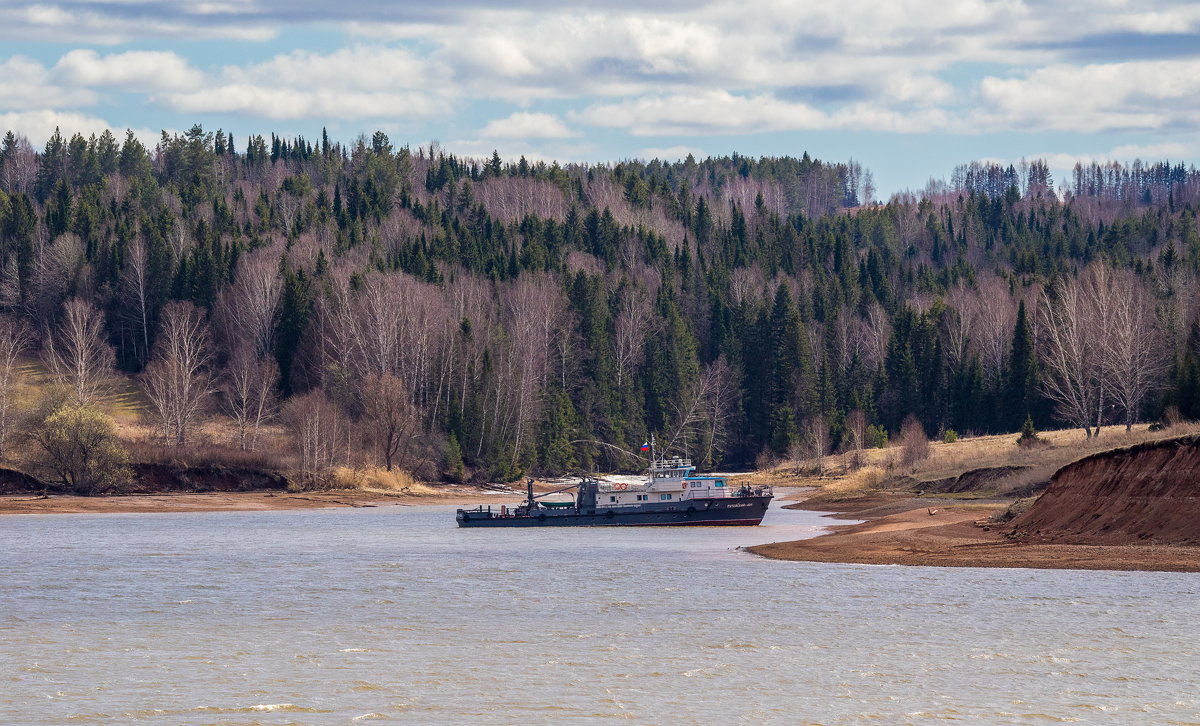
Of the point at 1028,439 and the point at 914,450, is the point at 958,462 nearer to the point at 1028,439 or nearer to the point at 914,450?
the point at 1028,439

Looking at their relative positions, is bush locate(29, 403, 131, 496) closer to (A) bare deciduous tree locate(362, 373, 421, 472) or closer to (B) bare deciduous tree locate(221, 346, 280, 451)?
(B) bare deciduous tree locate(221, 346, 280, 451)

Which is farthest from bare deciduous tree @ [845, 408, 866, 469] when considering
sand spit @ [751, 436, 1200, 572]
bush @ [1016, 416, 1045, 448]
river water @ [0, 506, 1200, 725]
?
river water @ [0, 506, 1200, 725]

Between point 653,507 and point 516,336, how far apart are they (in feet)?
205

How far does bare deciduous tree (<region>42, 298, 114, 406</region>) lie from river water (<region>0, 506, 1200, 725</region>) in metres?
66.7

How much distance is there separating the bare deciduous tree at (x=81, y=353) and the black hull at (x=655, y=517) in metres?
46.6

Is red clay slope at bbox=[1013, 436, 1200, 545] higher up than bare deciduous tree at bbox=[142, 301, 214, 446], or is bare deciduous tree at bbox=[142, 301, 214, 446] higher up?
bare deciduous tree at bbox=[142, 301, 214, 446]

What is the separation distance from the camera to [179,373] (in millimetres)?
121125

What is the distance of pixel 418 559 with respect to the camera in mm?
54469

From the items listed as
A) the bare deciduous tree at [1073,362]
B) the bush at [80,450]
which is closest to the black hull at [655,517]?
the bush at [80,450]

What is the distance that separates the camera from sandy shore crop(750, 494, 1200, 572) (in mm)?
41344

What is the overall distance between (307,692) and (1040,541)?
100ft

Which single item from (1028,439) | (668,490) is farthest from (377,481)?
(1028,439)

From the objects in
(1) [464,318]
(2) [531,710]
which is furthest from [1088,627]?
(1) [464,318]

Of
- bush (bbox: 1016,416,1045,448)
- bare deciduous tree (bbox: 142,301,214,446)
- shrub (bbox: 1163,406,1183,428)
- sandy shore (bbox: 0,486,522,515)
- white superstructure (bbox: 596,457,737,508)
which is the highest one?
bare deciduous tree (bbox: 142,301,214,446)
